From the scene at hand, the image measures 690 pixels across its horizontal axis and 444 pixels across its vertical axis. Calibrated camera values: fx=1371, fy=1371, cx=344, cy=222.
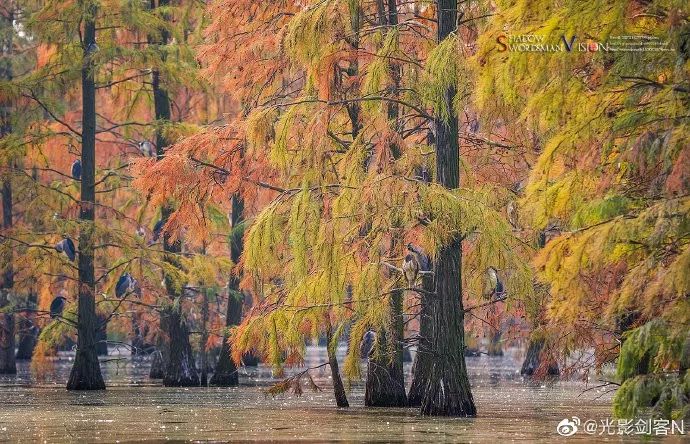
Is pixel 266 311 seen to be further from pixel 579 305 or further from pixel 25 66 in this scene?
pixel 25 66

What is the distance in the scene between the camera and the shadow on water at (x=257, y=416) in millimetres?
16297

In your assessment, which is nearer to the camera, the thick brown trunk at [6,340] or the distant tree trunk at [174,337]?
the distant tree trunk at [174,337]

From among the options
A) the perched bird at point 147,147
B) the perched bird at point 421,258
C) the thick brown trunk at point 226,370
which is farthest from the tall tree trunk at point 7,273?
the perched bird at point 421,258

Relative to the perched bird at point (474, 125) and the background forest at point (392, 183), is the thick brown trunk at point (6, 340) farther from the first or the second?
the perched bird at point (474, 125)

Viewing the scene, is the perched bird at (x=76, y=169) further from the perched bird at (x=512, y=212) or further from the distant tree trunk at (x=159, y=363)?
the perched bird at (x=512, y=212)

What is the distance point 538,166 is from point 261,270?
7196 millimetres

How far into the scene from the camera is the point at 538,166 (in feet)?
48.7

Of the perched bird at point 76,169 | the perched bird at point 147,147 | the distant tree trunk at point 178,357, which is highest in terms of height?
the perched bird at point 147,147

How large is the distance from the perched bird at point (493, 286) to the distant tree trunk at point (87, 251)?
424 inches

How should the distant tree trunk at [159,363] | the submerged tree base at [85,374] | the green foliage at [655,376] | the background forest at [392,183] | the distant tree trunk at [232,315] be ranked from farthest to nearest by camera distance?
the distant tree trunk at [159,363] → the distant tree trunk at [232,315] → the submerged tree base at [85,374] → the background forest at [392,183] → the green foliage at [655,376]

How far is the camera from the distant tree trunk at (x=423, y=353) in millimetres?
21016

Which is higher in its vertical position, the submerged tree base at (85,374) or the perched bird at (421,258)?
the perched bird at (421,258)

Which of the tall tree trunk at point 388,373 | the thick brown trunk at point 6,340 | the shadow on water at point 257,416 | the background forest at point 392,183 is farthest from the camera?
the thick brown trunk at point 6,340

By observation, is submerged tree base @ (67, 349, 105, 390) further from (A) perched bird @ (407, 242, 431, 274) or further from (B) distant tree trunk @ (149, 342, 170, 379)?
(A) perched bird @ (407, 242, 431, 274)
